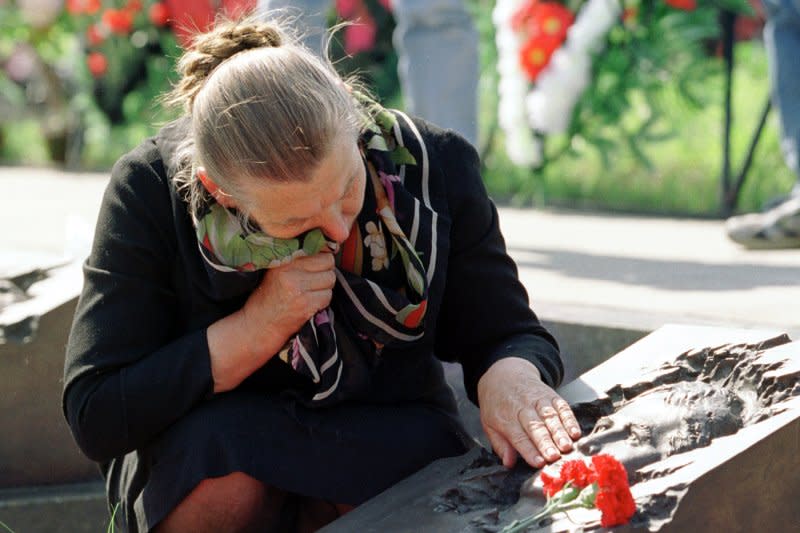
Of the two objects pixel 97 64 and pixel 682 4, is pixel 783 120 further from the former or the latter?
pixel 97 64

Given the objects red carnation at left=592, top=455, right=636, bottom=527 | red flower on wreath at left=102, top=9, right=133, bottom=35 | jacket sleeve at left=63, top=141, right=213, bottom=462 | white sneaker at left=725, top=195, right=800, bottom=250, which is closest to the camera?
red carnation at left=592, top=455, right=636, bottom=527

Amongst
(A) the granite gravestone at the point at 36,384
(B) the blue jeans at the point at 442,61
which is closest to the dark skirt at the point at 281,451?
(A) the granite gravestone at the point at 36,384

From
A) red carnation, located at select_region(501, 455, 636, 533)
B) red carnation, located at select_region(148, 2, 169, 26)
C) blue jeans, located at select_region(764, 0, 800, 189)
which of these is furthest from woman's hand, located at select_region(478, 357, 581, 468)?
red carnation, located at select_region(148, 2, 169, 26)

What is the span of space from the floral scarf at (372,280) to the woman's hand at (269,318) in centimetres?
4

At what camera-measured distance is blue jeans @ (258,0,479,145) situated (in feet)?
13.5

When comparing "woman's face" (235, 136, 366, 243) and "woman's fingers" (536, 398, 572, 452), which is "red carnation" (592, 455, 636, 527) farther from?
"woman's face" (235, 136, 366, 243)

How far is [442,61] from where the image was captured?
414 cm

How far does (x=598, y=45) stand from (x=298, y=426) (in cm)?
352

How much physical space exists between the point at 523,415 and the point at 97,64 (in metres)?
5.35

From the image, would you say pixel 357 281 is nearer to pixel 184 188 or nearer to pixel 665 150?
pixel 184 188

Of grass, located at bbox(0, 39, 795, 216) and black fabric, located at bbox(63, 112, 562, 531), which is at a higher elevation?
black fabric, located at bbox(63, 112, 562, 531)

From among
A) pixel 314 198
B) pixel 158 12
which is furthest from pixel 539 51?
pixel 314 198

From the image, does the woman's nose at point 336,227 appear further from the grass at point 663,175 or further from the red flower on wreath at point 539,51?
the red flower on wreath at point 539,51

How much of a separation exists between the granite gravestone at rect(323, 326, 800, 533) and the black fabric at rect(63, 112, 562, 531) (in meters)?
0.14
